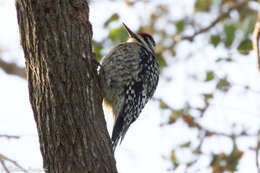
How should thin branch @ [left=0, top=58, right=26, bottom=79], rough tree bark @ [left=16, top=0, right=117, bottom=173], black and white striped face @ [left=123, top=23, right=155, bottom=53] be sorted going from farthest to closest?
thin branch @ [left=0, top=58, right=26, bottom=79], black and white striped face @ [left=123, top=23, right=155, bottom=53], rough tree bark @ [left=16, top=0, right=117, bottom=173]

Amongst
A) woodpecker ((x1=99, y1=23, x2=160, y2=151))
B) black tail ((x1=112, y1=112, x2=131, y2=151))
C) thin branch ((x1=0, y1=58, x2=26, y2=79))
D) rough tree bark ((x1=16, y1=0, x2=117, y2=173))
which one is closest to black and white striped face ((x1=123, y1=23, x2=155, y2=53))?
woodpecker ((x1=99, y1=23, x2=160, y2=151))

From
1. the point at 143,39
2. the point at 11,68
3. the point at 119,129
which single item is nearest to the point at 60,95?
the point at 119,129

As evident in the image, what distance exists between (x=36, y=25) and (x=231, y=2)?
6.29 metres

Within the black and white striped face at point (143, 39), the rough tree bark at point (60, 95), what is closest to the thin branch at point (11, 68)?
the black and white striped face at point (143, 39)

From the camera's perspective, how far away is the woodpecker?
173 inches

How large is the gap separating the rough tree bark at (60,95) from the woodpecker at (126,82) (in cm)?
126

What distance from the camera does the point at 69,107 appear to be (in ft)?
9.61

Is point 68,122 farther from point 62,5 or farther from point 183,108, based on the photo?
point 183,108

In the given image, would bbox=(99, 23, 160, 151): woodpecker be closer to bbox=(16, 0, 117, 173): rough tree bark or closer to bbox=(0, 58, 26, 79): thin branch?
bbox=(16, 0, 117, 173): rough tree bark

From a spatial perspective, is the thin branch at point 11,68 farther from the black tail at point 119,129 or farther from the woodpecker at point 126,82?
the black tail at point 119,129

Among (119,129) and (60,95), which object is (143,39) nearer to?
(119,129)

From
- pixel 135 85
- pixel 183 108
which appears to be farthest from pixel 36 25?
pixel 183 108

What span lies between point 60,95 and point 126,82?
1.64 metres

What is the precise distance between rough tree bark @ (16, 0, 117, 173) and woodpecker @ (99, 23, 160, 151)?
1258 mm
